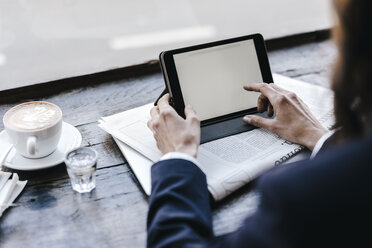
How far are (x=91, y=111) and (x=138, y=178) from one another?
1.24ft

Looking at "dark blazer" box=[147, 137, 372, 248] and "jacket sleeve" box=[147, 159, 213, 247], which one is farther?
"jacket sleeve" box=[147, 159, 213, 247]

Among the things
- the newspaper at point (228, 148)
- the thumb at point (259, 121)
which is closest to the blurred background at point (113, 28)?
the newspaper at point (228, 148)

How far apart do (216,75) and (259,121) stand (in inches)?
6.1

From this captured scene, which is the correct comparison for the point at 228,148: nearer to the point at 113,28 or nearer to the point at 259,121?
the point at 259,121

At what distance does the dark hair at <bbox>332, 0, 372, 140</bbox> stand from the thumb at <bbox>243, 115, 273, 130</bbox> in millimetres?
362

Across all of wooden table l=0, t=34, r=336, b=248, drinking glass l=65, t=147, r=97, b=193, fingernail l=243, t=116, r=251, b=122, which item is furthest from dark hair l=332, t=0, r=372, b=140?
drinking glass l=65, t=147, r=97, b=193


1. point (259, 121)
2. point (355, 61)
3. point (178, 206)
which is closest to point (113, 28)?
point (259, 121)

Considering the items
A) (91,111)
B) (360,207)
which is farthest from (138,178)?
(360,207)

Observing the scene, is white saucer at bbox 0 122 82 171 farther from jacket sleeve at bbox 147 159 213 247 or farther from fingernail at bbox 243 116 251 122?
fingernail at bbox 243 116 251 122

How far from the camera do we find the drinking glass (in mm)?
806

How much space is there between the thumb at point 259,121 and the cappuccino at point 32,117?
0.45m

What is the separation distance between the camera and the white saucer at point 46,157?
0.86 meters

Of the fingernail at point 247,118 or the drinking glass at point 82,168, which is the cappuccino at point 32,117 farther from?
the fingernail at point 247,118

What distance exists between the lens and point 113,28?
130 cm
